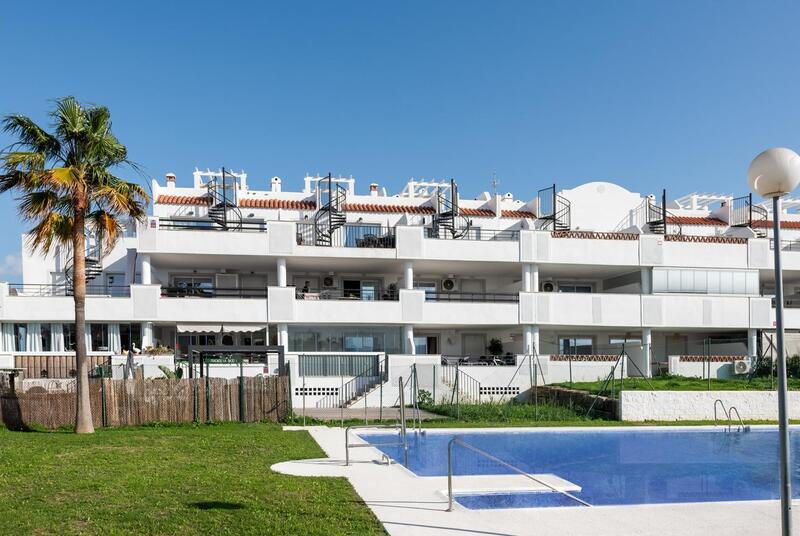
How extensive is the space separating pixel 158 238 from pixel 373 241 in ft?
35.7

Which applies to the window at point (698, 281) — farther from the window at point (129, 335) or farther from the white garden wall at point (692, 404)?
the window at point (129, 335)

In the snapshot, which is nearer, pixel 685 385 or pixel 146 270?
pixel 685 385

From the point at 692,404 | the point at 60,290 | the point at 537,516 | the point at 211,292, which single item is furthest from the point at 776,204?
the point at 60,290

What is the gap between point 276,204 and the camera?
4491 centimetres

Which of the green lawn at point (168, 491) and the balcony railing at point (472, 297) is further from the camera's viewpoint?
the balcony railing at point (472, 297)

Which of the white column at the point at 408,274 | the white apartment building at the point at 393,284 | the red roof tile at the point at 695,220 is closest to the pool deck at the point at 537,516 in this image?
the white apartment building at the point at 393,284

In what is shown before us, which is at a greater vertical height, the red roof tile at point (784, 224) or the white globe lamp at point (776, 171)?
the red roof tile at point (784, 224)

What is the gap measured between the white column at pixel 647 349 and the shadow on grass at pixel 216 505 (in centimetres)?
2694

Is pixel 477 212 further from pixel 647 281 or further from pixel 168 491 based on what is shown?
pixel 168 491

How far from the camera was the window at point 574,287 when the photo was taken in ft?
150

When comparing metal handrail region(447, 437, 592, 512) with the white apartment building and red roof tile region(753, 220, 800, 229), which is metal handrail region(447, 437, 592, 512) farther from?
red roof tile region(753, 220, 800, 229)

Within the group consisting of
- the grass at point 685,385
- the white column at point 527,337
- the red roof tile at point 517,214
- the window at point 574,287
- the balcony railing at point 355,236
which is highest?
the red roof tile at point 517,214

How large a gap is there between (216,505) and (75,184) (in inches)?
554

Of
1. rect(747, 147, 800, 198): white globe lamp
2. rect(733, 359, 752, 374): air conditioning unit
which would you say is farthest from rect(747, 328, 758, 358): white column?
rect(747, 147, 800, 198): white globe lamp
